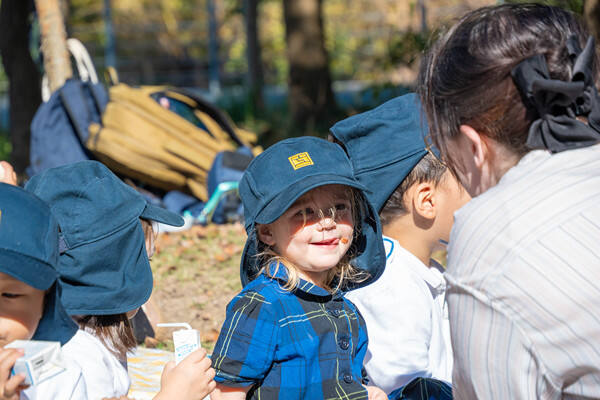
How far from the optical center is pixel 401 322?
9.02 feet

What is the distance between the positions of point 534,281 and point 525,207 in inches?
7.0

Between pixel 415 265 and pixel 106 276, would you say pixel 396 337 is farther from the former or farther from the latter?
pixel 106 276

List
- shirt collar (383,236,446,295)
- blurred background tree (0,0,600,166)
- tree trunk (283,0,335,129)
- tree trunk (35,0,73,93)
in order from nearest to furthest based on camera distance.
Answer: shirt collar (383,236,446,295) → tree trunk (35,0,73,93) → blurred background tree (0,0,600,166) → tree trunk (283,0,335,129)

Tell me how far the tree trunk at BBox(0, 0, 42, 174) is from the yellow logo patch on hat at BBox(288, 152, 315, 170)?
6.86m

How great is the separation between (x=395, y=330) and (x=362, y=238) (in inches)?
14.1

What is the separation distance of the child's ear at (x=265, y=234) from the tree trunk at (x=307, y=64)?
8.13 metres

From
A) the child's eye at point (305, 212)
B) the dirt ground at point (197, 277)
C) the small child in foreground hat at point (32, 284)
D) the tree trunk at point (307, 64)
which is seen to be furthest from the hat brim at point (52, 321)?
the tree trunk at point (307, 64)

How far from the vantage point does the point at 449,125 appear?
1962 mm

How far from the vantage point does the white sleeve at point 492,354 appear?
175 centimetres

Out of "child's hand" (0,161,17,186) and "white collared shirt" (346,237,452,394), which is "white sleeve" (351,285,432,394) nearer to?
"white collared shirt" (346,237,452,394)

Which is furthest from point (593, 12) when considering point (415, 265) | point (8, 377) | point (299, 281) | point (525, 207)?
point (8, 377)

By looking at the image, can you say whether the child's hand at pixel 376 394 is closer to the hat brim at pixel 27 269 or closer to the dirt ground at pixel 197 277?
the hat brim at pixel 27 269

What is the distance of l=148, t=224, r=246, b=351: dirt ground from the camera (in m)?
4.42

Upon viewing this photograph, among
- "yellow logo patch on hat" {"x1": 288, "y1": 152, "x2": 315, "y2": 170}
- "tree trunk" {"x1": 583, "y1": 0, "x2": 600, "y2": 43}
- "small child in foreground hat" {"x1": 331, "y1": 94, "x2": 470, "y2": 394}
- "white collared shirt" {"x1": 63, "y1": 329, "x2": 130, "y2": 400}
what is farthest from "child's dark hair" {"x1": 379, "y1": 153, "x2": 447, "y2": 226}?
"tree trunk" {"x1": 583, "y1": 0, "x2": 600, "y2": 43}
